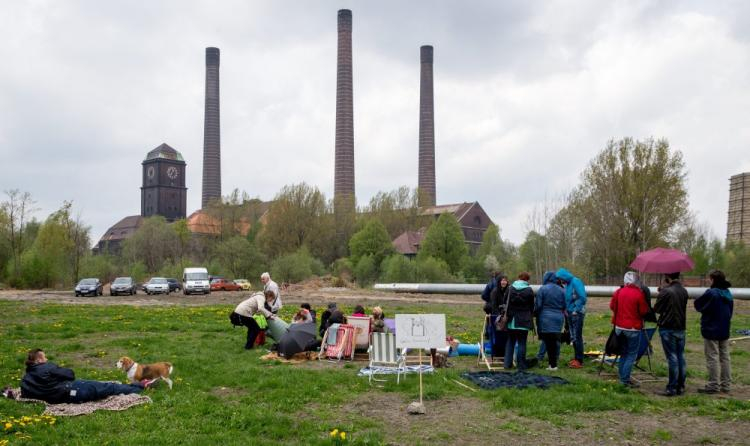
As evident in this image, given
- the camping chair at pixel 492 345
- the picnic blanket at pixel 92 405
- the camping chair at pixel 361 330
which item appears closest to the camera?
the picnic blanket at pixel 92 405

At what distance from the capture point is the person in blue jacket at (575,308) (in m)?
13.9

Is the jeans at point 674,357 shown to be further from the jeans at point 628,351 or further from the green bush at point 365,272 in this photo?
the green bush at point 365,272

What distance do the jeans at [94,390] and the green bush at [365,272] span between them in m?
54.1

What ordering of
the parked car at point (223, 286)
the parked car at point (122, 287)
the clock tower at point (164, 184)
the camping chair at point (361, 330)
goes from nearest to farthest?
1. the camping chair at point (361, 330)
2. the parked car at point (122, 287)
3. the parked car at point (223, 286)
4. the clock tower at point (164, 184)

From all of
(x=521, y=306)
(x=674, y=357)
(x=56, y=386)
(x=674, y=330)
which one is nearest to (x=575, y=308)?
(x=521, y=306)

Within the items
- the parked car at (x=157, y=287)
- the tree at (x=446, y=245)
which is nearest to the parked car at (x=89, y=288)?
the parked car at (x=157, y=287)

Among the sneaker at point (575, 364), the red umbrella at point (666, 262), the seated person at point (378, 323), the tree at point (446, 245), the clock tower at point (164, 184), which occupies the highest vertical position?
the clock tower at point (164, 184)

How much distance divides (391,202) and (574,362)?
81.4m

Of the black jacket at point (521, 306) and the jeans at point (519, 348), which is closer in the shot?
the black jacket at point (521, 306)

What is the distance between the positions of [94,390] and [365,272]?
55.6 m

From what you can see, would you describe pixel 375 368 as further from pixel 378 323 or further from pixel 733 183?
pixel 733 183

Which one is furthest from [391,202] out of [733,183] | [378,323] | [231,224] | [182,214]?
[378,323]

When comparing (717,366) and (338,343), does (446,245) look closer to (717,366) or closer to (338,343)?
(338,343)

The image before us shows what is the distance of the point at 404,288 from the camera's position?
5166cm
